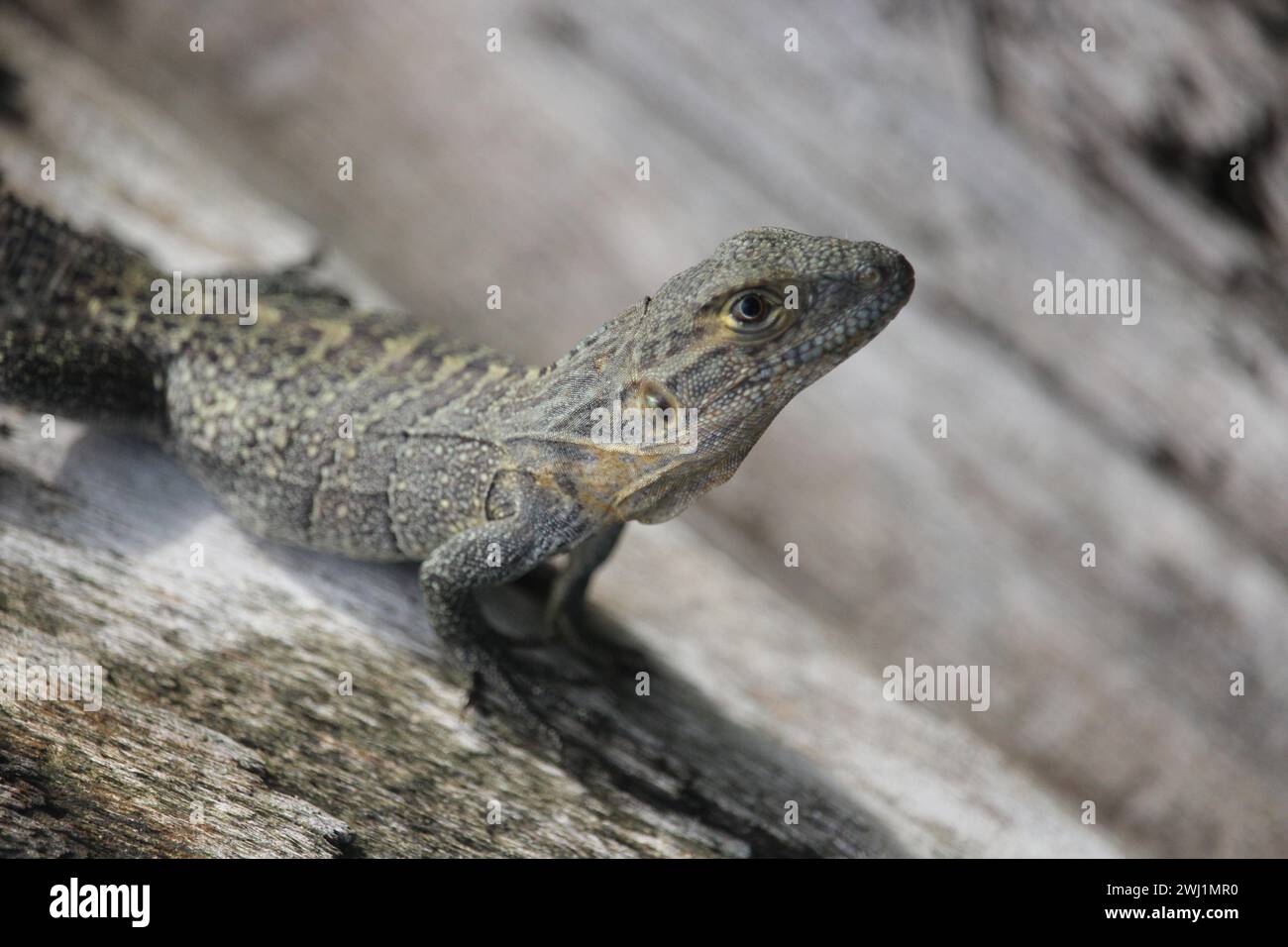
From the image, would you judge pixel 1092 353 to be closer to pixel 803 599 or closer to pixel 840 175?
pixel 840 175

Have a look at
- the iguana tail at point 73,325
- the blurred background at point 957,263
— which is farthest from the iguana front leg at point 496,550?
the blurred background at point 957,263

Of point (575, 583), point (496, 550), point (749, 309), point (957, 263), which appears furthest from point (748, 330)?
point (957, 263)

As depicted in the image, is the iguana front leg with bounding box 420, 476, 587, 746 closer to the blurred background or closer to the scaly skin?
the scaly skin

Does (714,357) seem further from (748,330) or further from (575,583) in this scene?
(575,583)

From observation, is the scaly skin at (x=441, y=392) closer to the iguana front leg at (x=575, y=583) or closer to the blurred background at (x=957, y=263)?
the iguana front leg at (x=575, y=583)

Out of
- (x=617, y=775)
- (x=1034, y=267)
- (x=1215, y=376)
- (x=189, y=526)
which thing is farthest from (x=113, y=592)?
(x=1215, y=376)

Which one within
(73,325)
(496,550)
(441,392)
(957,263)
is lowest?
(496,550)
